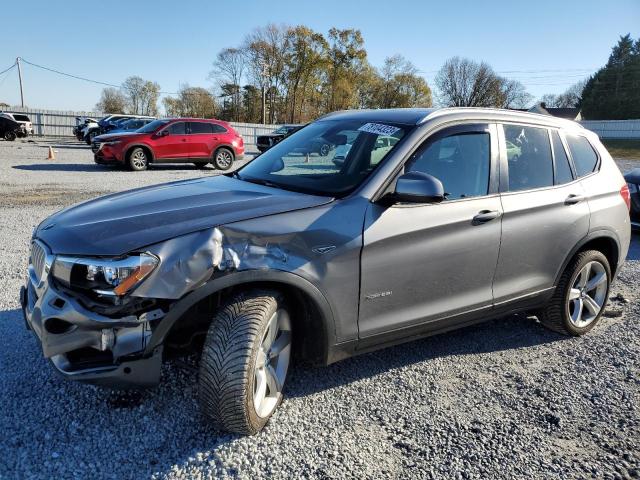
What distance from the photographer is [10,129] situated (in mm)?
29281

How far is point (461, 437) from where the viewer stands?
2.79 metres

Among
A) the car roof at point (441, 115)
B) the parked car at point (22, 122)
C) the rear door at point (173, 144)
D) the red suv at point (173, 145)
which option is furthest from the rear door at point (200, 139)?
the parked car at point (22, 122)

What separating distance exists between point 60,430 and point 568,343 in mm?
3728

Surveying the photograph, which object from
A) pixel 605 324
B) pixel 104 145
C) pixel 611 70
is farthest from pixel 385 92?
pixel 605 324

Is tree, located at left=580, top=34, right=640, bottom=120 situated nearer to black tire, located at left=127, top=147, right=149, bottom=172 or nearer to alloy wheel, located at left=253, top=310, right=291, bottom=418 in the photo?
black tire, located at left=127, top=147, right=149, bottom=172

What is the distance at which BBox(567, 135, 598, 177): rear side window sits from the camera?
4176 millimetres

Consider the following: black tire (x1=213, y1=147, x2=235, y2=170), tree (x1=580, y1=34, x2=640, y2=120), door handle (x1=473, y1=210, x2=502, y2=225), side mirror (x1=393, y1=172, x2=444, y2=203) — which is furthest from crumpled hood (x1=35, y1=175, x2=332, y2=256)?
tree (x1=580, y1=34, x2=640, y2=120)

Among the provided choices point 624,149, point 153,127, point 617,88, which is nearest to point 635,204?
point 153,127

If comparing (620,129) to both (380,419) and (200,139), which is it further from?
(380,419)

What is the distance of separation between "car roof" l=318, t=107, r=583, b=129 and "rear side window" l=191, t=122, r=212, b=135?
45.9ft

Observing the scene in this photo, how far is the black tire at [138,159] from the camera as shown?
52.1 feet

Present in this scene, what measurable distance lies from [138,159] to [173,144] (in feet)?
4.21

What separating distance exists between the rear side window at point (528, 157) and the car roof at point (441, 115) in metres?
0.10

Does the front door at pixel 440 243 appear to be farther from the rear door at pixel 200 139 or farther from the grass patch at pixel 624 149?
the grass patch at pixel 624 149
